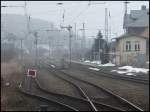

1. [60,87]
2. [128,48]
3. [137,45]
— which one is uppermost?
[137,45]

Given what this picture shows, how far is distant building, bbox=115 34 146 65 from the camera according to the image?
2510 inches

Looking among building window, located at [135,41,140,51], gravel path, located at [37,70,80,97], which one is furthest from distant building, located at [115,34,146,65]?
gravel path, located at [37,70,80,97]

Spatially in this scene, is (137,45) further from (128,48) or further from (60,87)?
(60,87)

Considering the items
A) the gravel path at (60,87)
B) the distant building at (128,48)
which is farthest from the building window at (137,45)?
the gravel path at (60,87)

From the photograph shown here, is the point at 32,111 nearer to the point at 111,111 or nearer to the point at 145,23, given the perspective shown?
the point at 111,111

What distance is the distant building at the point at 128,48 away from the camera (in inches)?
2510

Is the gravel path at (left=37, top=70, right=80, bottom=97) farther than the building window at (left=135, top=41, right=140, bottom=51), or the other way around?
the building window at (left=135, top=41, right=140, bottom=51)

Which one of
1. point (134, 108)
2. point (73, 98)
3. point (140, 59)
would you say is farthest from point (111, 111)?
point (140, 59)

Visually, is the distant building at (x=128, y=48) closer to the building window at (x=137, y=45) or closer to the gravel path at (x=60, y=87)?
the building window at (x=137, y=45)

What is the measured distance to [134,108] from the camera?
16.5m

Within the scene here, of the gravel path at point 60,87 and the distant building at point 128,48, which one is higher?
the distant building at point 128,48

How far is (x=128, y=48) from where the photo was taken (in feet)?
220

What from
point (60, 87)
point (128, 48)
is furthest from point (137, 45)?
point (60, 87)

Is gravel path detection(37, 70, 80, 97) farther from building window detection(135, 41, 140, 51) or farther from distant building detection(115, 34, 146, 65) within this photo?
building window detection(135, 41, 140, 51)
